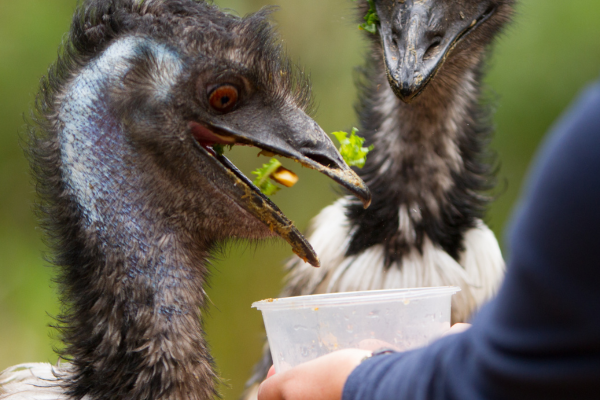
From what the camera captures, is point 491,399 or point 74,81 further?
point 74,81

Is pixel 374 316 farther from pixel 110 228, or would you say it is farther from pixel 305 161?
pixel 110 228

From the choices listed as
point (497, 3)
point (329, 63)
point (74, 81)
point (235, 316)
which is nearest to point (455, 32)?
point (497, 3)

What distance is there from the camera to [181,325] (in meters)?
1.53

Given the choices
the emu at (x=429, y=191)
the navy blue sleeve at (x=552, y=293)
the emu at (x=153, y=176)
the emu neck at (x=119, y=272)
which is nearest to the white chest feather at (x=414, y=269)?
the emu at (x=429, y=191)

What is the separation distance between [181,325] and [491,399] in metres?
0.89

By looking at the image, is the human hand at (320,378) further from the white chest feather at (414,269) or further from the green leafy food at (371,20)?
the green leafy food at (371,20)

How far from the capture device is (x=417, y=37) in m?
2.18

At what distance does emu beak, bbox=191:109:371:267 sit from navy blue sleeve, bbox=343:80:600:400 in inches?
30.4

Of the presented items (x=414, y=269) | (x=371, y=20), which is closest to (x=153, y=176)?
(x=414, y=269)

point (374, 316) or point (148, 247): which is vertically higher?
point (148, 247)

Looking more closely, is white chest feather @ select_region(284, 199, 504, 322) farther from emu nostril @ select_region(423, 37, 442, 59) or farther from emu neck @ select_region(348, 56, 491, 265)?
emu nostril @ select_region(423, 37, 442, 59)

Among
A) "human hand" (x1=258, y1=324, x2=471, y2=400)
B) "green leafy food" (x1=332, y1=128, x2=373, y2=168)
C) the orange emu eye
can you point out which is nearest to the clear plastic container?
"human hand" (x1=258, y1=324, x2=471, y2=400)

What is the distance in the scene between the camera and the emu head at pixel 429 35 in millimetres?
2078

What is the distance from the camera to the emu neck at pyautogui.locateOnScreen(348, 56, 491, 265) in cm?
248
